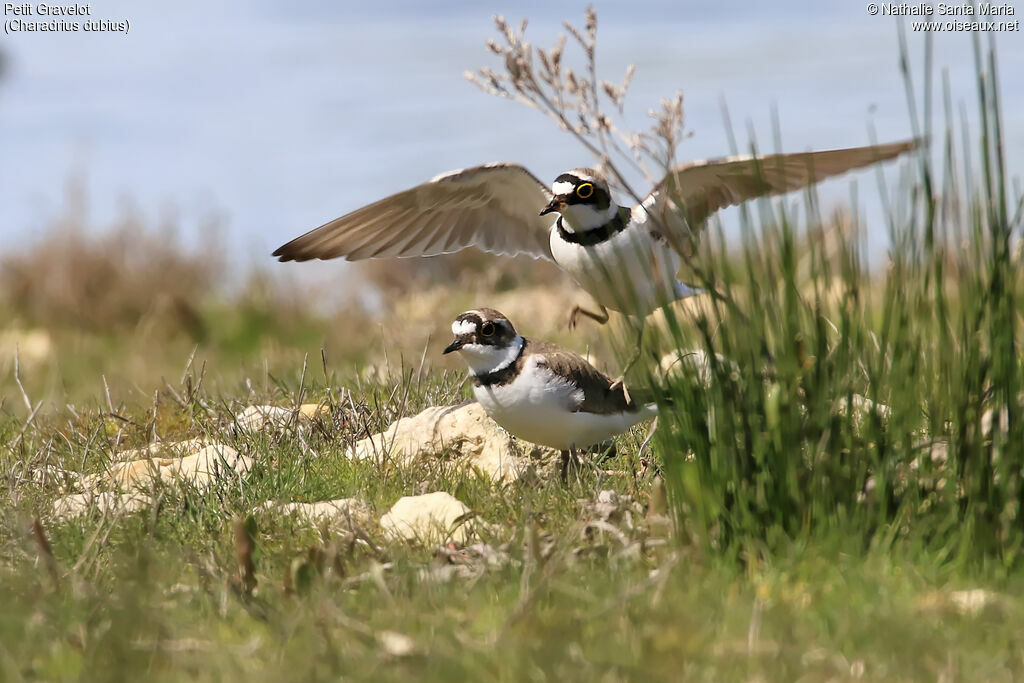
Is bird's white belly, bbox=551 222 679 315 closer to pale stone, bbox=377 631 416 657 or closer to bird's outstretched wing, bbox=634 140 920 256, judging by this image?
bird's outstretched wing, bbox=634 140 920 256

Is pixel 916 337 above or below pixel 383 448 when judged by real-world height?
above

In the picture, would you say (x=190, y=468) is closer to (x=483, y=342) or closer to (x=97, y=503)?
(x=97, y=503)

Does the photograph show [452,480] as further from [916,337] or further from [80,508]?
[916,337]

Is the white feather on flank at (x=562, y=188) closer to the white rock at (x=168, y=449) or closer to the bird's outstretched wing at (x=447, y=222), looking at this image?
the bird's outstretched wing at (x=447, y=222)

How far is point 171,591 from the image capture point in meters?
4.22

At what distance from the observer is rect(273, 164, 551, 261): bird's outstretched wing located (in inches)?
286

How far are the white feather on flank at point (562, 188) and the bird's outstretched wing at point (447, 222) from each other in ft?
1.53

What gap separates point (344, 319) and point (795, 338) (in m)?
14.6

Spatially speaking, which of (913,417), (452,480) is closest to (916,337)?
(913,417)

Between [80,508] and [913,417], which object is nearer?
[913,417]

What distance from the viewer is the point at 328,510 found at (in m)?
5.04

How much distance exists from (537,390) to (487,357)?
32 cm

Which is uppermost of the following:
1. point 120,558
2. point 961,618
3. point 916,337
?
point 916,337

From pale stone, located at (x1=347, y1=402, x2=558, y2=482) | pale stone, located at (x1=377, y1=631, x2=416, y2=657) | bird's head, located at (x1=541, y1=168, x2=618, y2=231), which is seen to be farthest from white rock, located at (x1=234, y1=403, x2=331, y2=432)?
pale stone, located at (x1=377, y1=631, x2=416, y2=657)
